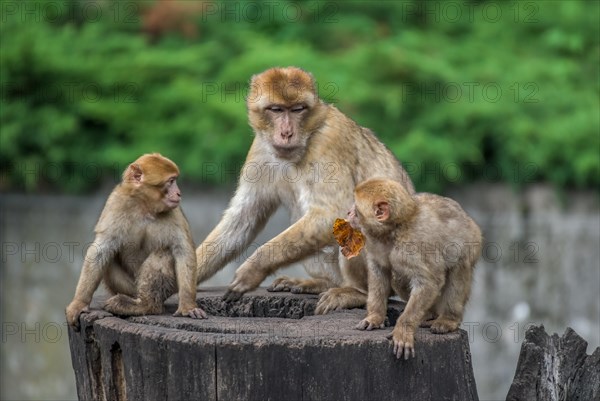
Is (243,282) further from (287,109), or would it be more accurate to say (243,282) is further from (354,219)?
(287,109)

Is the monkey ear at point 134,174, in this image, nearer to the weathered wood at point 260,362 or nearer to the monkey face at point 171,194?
the monkey face at point 171,194

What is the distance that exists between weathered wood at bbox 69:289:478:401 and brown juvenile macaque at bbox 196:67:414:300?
1.12 m

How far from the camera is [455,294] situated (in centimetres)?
619

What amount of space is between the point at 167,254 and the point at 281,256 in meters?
0.97

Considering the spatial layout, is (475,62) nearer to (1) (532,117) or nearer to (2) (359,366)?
(1) (532,117)

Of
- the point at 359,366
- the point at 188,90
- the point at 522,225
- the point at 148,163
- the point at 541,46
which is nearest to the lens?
the point at 359,366

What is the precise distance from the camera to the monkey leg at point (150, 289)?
591 cm

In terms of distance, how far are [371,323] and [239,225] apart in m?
2.21

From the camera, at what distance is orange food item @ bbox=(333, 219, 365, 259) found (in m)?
6.33

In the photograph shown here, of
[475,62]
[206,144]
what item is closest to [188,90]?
[206,144]

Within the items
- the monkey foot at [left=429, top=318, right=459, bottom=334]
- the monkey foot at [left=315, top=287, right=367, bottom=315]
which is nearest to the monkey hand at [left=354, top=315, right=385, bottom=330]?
the monkey foot at [left=429, top=318, right=459, bottom=334]

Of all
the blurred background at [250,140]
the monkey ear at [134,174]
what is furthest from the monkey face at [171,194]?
the blurred background at [250,140]

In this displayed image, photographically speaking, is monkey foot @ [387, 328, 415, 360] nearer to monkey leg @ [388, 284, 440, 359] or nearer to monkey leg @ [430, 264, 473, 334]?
monkey leg @ [388, 284, 440, 359]

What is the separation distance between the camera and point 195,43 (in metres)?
12.1
